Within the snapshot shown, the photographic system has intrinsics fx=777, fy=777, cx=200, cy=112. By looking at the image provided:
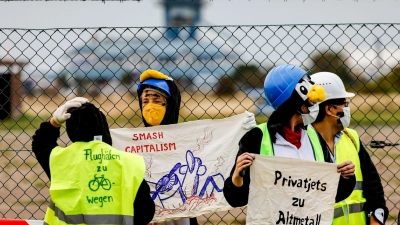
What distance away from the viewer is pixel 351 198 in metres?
5.13

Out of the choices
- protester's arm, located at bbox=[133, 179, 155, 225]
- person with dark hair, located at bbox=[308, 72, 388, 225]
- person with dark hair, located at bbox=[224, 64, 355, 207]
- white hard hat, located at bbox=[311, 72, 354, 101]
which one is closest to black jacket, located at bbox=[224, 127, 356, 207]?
person with dark hair, located at bbox=[224, 64, 355, 207]

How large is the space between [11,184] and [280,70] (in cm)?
776

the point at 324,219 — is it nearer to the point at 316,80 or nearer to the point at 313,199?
the point at 313,199

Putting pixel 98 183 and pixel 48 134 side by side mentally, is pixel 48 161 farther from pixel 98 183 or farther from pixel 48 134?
pixel 98 183

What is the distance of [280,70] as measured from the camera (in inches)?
177

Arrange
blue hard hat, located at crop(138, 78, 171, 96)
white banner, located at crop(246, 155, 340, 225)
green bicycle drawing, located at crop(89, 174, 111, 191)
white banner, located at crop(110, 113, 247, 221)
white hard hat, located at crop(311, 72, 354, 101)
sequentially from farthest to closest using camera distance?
white banner, located at crop(110, 113, 247, 221), blue hard hat, located at crop(138, 78, 171, 96), white hard hat, located at crop(311, 72, 354, 101), white banner, located at crop(246, 155, 340, 225), green bicycle drawing, located at crop(89, 174, 111, 191)

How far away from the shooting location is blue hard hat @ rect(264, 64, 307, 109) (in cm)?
440

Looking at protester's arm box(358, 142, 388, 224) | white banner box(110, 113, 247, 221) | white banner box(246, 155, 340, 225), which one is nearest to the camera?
white banner box(246, 155, 340, 225)

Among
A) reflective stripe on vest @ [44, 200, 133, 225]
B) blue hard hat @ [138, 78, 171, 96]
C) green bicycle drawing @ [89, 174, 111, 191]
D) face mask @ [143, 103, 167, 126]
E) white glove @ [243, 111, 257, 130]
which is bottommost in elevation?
reflective stripe on vest @ [44, 200, 133, 225]

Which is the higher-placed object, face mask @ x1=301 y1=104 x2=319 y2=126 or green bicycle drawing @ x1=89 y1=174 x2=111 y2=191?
face mask @ x1=301 y1=104 x2=319 y2=126

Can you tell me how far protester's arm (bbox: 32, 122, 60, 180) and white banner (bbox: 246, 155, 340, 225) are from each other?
117cm

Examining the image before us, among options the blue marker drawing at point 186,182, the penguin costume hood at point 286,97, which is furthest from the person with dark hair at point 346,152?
the blue marker drawing at point 186,182

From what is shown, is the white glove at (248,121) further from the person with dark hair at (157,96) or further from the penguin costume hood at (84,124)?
the penguin costume hood at (84,124)

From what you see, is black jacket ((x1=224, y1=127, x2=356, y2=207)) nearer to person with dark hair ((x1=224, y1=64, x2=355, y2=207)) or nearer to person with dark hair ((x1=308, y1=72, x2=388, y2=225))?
person with dark hair ((x1=224, y1=64, x2=355, y2=207))
